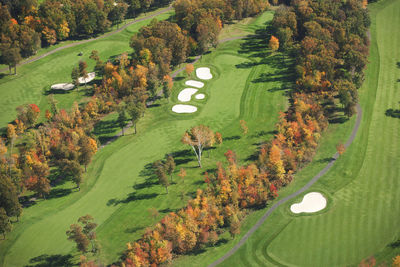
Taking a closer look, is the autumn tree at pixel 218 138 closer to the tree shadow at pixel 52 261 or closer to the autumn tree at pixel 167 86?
the autumn tree at pixel 167 86

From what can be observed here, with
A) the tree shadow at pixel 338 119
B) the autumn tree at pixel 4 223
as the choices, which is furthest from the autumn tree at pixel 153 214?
the tree shadow at pixel 338 119

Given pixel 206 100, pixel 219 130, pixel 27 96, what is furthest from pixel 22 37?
pixel 219 130

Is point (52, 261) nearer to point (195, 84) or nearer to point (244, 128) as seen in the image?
point (244, 128)

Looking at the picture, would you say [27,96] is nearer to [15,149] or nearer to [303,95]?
[15,149]

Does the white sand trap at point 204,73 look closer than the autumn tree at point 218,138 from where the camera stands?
No

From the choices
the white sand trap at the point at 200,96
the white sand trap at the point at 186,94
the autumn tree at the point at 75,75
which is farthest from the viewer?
the white sand trap at the point at 200,96

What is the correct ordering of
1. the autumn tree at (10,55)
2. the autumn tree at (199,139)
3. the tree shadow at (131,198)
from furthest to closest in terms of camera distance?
the autumn tree at (10,55), the autumn tree at (199,139), the tree shadow at (131,198)

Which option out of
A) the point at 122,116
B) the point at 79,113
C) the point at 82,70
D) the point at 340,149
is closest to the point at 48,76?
the point at 82,70
